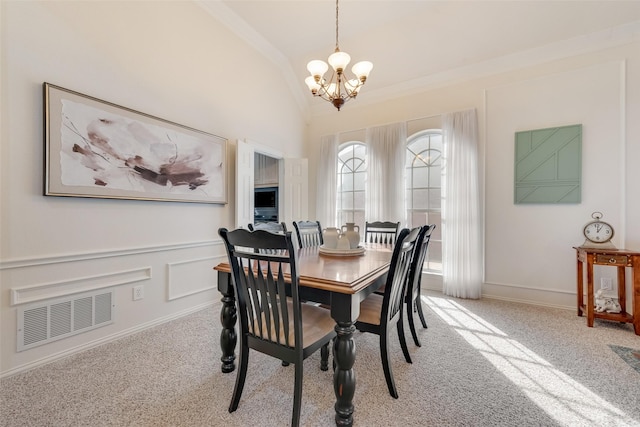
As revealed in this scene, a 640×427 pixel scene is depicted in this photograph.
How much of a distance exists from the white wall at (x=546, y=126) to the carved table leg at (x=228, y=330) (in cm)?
301

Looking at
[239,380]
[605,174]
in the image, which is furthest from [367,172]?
[239,380]

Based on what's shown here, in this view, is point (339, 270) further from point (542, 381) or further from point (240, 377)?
point (542, 381)

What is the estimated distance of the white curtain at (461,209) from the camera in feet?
11.2

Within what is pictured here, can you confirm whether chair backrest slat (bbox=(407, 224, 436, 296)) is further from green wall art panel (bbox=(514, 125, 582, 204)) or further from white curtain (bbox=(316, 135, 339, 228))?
white curtain (bbox=(316, 135, 339, 228))

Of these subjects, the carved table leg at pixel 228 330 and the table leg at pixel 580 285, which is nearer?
the carved table leg at pixel 228 330

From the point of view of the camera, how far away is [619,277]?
2672mm

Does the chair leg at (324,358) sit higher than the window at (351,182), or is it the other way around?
the window at (351,182)

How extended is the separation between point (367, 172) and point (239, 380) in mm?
3389

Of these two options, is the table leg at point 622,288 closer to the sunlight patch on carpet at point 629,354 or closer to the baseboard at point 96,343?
the sunlight patch on carpet at point 629,354

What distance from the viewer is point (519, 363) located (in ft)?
6.36

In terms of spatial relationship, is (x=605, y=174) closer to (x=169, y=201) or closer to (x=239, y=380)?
(x=239, y=380)

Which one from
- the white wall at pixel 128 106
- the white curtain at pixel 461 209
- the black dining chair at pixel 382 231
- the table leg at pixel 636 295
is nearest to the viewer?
the white wall at pixel 128 106

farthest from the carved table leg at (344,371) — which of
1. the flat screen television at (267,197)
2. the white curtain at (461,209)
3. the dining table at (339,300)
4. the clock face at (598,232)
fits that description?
the flat screen television at (267,197)

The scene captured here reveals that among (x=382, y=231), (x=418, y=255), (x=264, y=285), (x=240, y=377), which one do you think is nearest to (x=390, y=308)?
(x=418, y=255)
